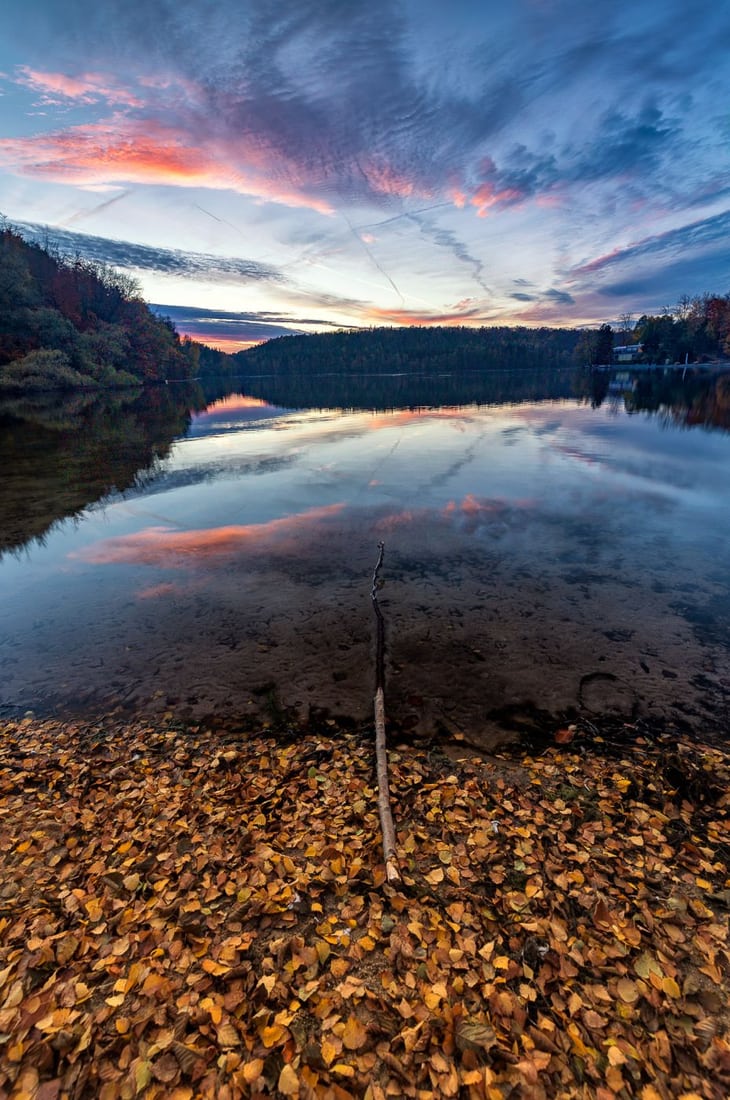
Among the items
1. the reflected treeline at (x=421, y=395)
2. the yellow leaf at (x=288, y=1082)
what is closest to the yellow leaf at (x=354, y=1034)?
the yellow leaf at (x=288, y=1082)

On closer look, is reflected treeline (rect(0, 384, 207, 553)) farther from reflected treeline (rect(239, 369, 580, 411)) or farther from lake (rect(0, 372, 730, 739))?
reflected treeline (rect(239, 369, 580, 411))

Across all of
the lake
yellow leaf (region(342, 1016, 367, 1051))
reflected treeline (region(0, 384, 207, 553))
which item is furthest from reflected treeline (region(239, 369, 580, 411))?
yellow leaf (region(342, 1016, 367, 1051))

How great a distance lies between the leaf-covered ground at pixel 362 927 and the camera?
4.11m

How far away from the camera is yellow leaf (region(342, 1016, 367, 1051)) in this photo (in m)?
4.25

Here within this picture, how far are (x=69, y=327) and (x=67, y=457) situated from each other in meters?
92.2

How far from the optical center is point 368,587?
14023 millimetres

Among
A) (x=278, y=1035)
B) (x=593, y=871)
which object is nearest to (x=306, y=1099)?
(x=278, y=1035)

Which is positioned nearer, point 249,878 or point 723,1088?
point 723,1088

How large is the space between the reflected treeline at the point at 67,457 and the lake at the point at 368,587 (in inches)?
11.3

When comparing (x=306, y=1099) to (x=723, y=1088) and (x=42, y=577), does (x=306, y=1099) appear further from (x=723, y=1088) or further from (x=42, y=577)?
(x=42, y=577)

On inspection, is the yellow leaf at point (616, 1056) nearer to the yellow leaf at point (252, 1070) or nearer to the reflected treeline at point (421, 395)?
the yellow leaf at point (252, 1070)

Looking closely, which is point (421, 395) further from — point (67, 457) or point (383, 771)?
point (383, 771)

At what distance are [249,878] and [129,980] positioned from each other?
149cm

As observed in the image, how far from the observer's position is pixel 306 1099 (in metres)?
3.92
